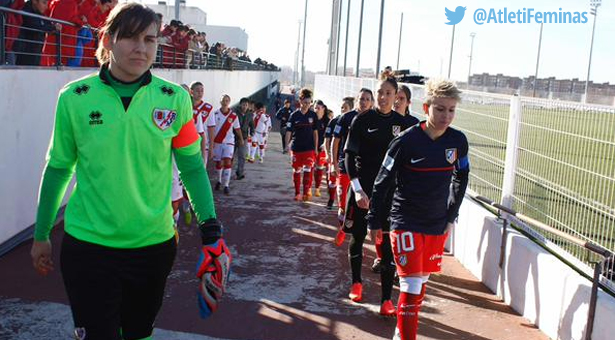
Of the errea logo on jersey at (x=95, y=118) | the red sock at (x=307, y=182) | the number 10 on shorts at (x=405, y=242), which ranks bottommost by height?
the red sock at (x=307, y=182)

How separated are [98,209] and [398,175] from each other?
2533 millimetres

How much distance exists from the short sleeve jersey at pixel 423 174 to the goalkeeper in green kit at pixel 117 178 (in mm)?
2050

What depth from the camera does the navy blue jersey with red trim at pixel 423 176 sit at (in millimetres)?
4461

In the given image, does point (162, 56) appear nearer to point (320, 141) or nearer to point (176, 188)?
point (320, 141)

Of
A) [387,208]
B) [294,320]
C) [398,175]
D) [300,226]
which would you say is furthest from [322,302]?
[300,226]

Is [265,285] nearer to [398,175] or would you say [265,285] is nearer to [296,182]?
[398,175]

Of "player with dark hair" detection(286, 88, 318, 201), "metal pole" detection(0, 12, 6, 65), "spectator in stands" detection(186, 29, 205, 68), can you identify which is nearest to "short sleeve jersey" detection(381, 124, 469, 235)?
"metal pole" detection(0, 12, 6, 65)

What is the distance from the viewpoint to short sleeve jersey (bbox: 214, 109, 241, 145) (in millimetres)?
12508

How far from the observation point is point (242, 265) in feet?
23.7

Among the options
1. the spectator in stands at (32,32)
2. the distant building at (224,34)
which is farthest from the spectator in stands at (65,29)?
the distant building at (224,34)

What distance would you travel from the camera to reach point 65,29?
9.75 meters

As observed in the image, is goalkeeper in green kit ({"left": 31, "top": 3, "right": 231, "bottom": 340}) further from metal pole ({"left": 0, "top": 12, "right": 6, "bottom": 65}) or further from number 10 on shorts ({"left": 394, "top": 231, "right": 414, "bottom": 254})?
metal pole ({"left": 0, "top": 12, "right": 6, "bottom": 65})

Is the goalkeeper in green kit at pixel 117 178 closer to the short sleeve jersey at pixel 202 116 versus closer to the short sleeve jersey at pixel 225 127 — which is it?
the short sleeve jersey at pixel 202 116

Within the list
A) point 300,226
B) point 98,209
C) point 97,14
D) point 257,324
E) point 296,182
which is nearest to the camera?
point 98,209
